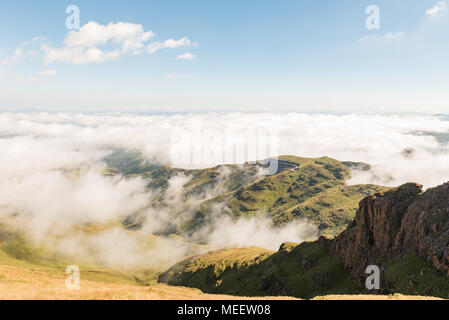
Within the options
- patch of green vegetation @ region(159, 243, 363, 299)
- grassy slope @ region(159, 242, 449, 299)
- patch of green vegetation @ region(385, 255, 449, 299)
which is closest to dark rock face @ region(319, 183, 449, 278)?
patch of green vegetation @ region(385, 255, 449, 299)

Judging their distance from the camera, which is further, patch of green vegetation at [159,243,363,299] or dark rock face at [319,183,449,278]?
patch of green vegetation at [159,243,363,299]

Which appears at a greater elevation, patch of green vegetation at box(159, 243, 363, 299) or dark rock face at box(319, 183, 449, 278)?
dark rock face at box(319, 183, 449, 278)

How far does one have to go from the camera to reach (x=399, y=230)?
379 ft

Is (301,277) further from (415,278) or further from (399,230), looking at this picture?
(415,278)

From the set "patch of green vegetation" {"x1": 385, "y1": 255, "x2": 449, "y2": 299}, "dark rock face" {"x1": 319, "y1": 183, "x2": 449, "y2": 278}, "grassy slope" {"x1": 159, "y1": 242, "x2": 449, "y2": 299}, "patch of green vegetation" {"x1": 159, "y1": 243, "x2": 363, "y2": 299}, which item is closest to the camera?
"patch of green vegetation" {"x1": 385, "y1": 255, "x2": 449, "y2": 299}

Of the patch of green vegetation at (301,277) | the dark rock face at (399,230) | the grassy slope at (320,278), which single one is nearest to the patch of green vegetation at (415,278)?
the grassy slope at (320,278)

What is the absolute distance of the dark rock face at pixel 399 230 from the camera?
9281 centimetres

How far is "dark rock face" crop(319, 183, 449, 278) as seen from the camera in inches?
3654

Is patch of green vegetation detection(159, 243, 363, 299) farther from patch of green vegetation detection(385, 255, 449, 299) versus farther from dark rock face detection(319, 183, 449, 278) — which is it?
patch of green vegetation detection(385, 255, 449, 299)

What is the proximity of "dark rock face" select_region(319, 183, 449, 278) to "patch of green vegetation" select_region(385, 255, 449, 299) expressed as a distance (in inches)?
124

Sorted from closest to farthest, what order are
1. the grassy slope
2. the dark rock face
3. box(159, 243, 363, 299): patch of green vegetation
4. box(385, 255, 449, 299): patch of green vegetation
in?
1. box(385, 255, 449, 299): patch of green vegetation
2. the grassy slope
3. the dark rock face
4. box(159, 243, 363, 299): patch of green vegetation

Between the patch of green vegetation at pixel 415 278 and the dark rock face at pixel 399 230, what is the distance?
3.16 m
